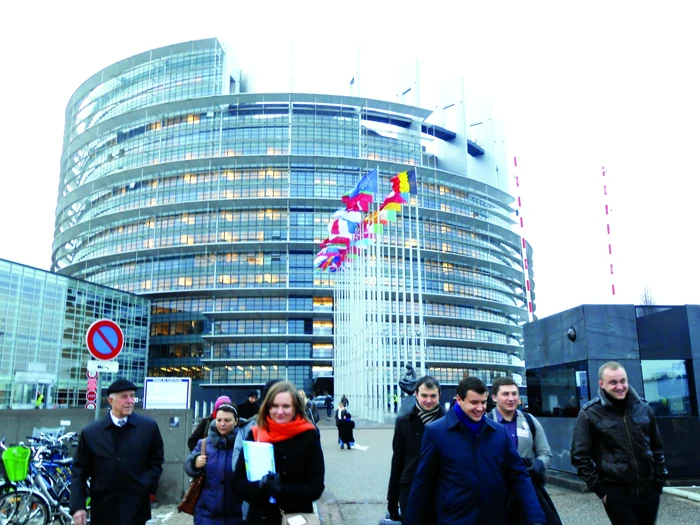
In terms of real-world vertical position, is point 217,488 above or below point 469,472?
below

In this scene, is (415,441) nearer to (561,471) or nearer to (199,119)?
(561,471)

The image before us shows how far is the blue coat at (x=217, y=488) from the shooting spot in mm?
5578

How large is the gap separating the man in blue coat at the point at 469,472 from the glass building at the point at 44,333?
1949 inches

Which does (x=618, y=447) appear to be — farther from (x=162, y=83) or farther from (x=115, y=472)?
(x=162, y=83)

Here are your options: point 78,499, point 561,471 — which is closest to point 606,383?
point 78,499

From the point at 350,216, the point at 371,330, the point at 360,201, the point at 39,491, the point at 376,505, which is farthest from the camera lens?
the point at 371,330

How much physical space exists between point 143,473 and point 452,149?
89.3 m

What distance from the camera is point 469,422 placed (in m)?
4.47

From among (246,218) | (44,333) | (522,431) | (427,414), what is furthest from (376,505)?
(246,218)

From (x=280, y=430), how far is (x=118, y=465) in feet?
6.35

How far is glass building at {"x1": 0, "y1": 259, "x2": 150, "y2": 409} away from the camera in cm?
4850

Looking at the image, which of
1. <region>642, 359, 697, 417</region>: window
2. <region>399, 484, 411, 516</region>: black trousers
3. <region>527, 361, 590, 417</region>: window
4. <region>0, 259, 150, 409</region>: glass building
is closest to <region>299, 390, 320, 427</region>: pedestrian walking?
<region>399, 484, 411, 516</region>: black trousers

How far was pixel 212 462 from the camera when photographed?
18.7ft

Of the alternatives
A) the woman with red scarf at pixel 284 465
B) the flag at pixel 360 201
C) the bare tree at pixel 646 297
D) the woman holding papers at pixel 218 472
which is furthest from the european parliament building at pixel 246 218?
the woman with red scarf at pixel 284 465
